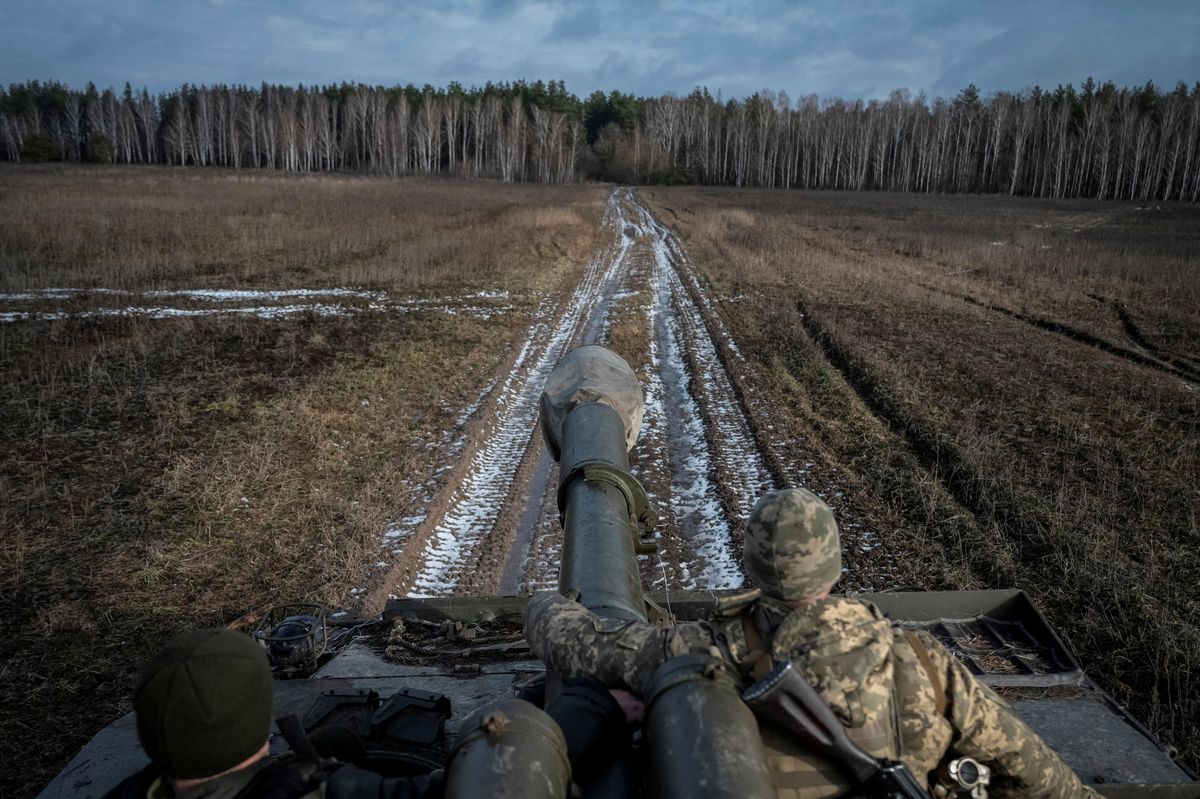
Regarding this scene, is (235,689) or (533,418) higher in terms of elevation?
(235,689)

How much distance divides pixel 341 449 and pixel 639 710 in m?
7.17

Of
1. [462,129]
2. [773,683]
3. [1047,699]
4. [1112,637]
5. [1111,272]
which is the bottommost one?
[1112,637]

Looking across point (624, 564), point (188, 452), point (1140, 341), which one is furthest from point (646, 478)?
point (1140, 341)

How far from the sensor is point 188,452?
8922 millimetres

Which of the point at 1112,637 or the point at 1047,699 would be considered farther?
the point at 1112,637

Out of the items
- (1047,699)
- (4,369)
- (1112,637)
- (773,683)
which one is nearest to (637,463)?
(1112,637)

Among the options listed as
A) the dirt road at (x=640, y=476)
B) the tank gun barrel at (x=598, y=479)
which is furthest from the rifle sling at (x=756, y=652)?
the dirt road at (x=640, y=476)

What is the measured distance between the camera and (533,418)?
34.9ft

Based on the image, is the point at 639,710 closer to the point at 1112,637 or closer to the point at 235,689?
the point at 235,689

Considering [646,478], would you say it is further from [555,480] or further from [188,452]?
[188,452]

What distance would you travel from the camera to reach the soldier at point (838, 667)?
2.59m

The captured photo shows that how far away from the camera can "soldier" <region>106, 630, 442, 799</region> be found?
2066 millimetres

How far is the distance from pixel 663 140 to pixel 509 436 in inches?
3383

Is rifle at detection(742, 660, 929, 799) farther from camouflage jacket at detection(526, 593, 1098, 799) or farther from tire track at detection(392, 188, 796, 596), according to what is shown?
tire track at detection(392, 188, 796, 596)
